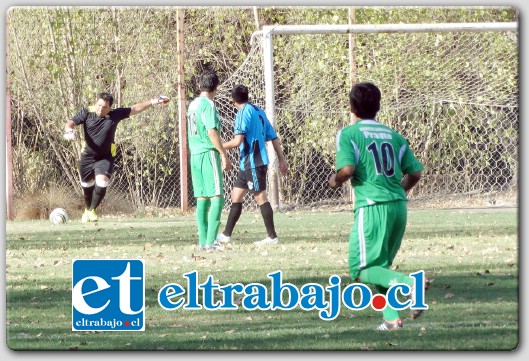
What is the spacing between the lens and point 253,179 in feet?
27.2

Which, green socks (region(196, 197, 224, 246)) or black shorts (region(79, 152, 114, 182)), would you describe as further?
green socks (region(196, 197, 224, 246))

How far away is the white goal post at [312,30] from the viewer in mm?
6746

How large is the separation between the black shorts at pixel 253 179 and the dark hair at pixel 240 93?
16.9 inches

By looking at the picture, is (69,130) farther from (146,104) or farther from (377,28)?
(377,28)

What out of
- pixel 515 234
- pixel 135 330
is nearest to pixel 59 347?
pixel 135 330

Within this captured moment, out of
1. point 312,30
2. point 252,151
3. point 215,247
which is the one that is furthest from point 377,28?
point 215,247

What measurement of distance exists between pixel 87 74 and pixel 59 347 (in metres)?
2.37

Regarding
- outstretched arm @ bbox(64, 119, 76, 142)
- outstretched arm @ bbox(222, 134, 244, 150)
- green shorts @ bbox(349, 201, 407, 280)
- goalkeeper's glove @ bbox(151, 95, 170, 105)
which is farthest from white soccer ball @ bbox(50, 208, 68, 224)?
green shorts @ bbox(349, 201, 407, 280)

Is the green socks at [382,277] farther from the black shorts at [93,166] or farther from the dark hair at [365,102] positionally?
the black shorts at [93,166]

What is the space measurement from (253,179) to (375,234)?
2.53 m

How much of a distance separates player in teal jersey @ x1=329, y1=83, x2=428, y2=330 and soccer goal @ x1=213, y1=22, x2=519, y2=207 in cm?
95

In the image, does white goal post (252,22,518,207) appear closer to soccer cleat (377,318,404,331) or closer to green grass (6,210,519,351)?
green grass (6,210,519,351)

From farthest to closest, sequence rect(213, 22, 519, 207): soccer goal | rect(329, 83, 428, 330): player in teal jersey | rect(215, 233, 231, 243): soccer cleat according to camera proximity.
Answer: rect(215, 233, 231, 243): soccer cleat → rect(213, 22, 519, 207): soccer goal → rect(329, 83, 428, 330): player in teal jersey

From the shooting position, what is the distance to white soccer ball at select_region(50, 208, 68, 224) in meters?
7.72
